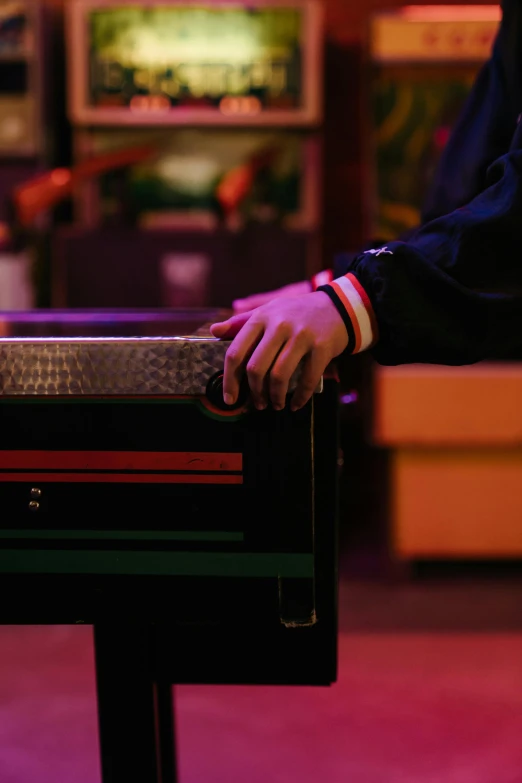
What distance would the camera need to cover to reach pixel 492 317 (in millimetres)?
731

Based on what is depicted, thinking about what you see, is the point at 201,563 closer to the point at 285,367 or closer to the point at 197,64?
the point at 285,367

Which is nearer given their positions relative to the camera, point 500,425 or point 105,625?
point 105,625

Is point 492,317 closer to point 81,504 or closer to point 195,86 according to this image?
point 81,504

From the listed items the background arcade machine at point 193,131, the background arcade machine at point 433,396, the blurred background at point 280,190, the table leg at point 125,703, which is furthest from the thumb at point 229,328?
the background arcade machine at point 193,131

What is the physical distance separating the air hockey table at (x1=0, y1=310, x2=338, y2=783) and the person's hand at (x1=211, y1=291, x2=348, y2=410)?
0.10 feet

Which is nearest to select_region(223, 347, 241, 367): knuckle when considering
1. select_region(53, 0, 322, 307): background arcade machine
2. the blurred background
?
the blurred background

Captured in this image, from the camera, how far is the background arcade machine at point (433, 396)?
2293mm

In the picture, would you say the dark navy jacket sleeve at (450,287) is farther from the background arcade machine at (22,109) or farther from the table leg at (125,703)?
the background arcade machine at (22,109)

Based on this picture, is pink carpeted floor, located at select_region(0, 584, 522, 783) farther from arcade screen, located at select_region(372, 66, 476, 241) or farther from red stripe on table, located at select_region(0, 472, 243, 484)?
arcade screen, located at select_region(372, 66, 476, 241)

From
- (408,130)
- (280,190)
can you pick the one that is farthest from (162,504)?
(280,190)

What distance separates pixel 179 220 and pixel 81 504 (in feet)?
6.74

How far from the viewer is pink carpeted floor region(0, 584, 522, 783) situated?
1426mm

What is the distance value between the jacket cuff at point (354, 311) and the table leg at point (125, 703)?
1.11 feet

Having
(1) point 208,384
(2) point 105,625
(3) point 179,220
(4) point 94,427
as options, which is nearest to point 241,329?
(1) point 208,384
